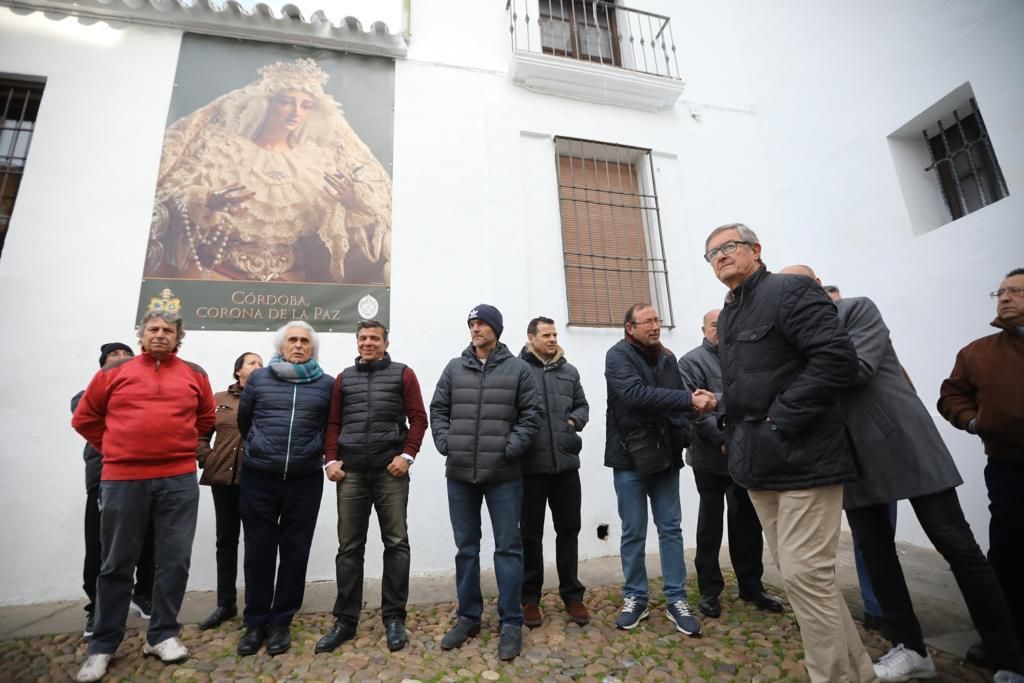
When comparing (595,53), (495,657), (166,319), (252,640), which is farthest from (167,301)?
(595,53)

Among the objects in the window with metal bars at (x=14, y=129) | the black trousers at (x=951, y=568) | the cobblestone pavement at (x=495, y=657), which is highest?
the window with metal bars at (x=14, y=129)

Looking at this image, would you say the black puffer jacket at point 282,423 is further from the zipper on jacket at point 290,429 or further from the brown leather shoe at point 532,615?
the brown leather shoe at point 532,615

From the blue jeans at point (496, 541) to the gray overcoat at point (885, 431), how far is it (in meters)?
1.72

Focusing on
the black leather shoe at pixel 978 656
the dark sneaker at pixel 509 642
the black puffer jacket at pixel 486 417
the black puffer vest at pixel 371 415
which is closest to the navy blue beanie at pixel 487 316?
the black puffer jacket at pixel 486 417

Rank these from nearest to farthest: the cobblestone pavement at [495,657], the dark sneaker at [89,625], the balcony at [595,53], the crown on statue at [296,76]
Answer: the cobblestone pavement at [495,657] < the dark sneaker at [89,625] < the crown on statue at [296,76] < the balcony at [595,53]

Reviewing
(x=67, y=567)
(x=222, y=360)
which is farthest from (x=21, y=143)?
(x=67, y=567)

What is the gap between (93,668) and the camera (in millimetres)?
2416

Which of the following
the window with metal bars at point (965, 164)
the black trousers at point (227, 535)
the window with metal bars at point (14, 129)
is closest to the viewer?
the black trousers at point (227, 535)

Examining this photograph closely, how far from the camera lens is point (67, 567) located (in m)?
3.58

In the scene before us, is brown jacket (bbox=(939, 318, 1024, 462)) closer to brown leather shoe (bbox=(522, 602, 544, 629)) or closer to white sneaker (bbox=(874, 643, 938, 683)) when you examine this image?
white sneaker (bbox=(874, 643, 938, 683))

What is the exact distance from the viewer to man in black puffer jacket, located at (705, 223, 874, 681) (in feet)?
6.01

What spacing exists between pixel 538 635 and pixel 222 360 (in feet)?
11.1

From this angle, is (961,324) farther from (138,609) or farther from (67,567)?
(67,567)

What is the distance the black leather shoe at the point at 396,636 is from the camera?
2.66 metres
